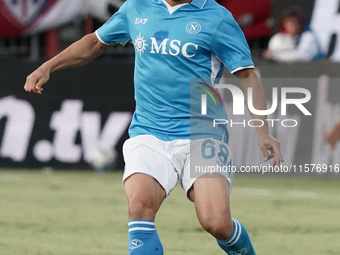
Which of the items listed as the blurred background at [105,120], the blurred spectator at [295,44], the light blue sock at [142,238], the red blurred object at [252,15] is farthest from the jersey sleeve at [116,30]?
→ the red blurred object at [252,15]

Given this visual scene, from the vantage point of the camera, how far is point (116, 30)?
5602mm

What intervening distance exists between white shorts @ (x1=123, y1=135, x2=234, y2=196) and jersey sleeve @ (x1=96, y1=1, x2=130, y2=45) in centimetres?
80

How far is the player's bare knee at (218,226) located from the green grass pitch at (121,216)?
1.30m

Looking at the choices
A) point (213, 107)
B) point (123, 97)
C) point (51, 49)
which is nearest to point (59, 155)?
point (123, 97)

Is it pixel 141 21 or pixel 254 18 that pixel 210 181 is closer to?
pixel 141 21

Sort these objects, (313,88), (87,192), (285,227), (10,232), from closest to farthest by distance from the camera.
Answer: (10,232), (285,227), (87,192), (313,88)

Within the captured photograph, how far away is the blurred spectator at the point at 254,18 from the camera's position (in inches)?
580

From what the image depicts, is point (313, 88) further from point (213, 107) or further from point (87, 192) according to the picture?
point (213, 107)

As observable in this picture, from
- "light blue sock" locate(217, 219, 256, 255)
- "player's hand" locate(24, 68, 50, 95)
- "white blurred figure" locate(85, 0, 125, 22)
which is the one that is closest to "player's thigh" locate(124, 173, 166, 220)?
"light blue sock" locate(217, 219, 256, 255)

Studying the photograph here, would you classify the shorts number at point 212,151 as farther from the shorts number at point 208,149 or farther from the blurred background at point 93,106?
the blurred background at point 93,106

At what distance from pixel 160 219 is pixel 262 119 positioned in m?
3.45

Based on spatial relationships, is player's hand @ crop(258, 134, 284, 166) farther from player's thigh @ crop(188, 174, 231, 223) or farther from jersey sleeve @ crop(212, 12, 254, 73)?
jersey sleeve @ crop(212, 12, 254, 73)

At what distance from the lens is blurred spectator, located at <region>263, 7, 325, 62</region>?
41.6 feet

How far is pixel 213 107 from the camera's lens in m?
5.41
